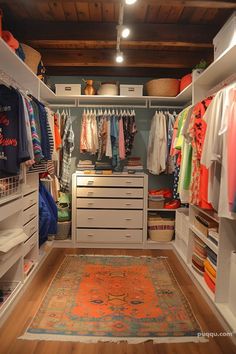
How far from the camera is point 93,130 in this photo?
11.1ft

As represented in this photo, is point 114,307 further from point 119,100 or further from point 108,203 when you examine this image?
point 119,100

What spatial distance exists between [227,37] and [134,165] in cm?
188

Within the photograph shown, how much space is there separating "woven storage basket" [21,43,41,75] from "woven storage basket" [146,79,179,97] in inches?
57.8

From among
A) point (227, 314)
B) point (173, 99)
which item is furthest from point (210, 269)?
point (173, 99)

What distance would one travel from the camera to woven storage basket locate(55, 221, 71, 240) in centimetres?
345

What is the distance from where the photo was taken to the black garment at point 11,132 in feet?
6.25

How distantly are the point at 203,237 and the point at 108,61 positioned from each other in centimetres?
234

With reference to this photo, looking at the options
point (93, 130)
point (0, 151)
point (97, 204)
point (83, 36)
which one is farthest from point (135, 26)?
point (97, 204)

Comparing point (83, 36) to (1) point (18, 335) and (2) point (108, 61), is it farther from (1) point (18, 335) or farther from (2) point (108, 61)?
(1) point (18, 335)

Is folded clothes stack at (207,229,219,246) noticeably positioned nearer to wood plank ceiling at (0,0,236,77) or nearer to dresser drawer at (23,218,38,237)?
dresser drawer at (23,218,38,237)

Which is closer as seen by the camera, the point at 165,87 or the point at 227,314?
the point at 227,314

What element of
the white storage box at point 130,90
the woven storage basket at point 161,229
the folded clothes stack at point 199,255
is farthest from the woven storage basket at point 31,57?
the folded clothes stack at point 199,255

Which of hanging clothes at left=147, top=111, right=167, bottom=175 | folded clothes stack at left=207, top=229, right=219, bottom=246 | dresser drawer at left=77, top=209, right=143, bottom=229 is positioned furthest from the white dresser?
folded clothes stack at left=207, top=229, right=219, bottom=246

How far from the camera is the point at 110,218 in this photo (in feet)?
11.2
